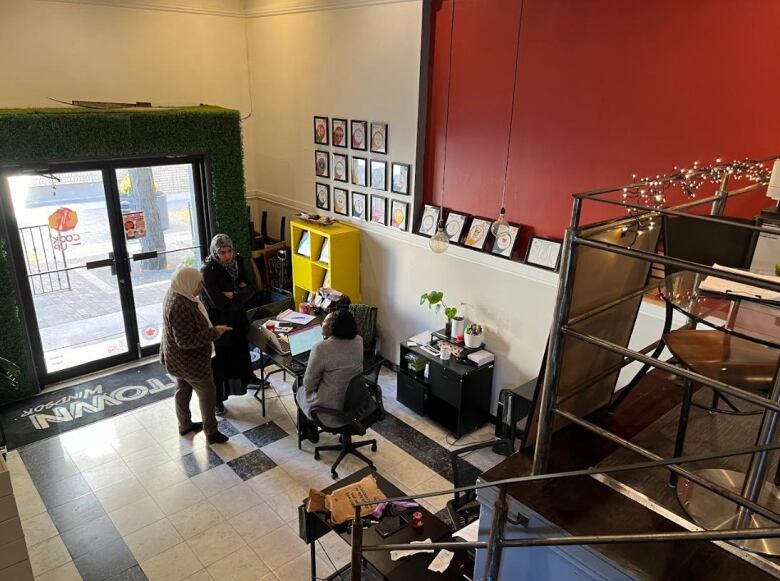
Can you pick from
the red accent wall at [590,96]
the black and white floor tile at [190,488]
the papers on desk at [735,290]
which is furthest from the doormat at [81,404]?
the papers on desk at [735,290]

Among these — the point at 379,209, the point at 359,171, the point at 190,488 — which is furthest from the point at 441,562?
the point at 359,171

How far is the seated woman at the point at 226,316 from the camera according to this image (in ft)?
17.5

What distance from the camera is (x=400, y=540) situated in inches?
130

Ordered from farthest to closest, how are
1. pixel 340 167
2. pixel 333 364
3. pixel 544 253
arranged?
pixel 340 167, pixel 544 253, pixel 333 364

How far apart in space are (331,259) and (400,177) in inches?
48.9

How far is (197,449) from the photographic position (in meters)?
5.21

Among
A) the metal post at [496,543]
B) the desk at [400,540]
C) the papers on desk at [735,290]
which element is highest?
the papers on desk at [735,290]

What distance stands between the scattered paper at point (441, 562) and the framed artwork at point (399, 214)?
352 centimetres

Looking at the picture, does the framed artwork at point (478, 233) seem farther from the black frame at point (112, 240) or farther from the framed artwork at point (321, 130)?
Result: the black frame at point (112, 240)

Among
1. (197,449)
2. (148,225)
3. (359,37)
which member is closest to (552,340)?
(197,449)

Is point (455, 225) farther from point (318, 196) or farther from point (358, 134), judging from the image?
point (318, 196)

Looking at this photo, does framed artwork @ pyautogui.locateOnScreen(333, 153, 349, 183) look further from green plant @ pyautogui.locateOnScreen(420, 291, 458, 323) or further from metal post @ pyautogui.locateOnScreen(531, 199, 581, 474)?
metal post @ pyautogui.locateOnScreen(531, 199, 581, 474)

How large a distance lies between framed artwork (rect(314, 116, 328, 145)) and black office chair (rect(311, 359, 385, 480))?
300 cm

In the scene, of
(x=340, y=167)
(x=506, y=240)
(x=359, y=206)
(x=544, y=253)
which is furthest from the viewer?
(x=340, y=167)
